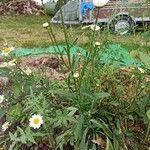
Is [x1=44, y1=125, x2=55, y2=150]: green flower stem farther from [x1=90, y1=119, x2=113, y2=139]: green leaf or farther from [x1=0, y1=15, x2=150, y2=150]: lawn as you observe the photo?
[x1=90, y1=119, x2=113, y2=139]: green leaf

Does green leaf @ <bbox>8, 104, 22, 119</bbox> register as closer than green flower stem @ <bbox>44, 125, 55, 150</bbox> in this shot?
No

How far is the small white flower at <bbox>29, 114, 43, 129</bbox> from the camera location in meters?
3.02

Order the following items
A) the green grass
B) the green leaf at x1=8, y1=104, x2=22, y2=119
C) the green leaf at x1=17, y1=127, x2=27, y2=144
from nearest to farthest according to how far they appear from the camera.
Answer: the green leaf at x1=17, y1=127, x2=27, y2=144 → the green leaf at x1=8, y1=104, x2=22, y2=119 → the green grass

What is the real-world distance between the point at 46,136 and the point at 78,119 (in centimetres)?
28

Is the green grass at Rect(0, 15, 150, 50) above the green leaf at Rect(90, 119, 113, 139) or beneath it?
beneath

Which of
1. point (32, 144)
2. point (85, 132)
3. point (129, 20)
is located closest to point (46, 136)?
point (32, 144)

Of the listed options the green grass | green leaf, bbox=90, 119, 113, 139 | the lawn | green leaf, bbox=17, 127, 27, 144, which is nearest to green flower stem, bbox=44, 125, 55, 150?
the lawn

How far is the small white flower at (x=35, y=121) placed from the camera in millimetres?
3020

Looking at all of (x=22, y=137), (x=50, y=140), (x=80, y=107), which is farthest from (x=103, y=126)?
(x=22, y=137)

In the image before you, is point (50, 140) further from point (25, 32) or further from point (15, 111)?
point (25, 32)

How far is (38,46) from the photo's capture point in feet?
25.8

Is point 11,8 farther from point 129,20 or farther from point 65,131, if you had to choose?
point 65,131

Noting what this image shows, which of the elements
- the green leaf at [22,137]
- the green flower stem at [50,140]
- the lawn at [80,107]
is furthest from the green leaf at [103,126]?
the green leaf at [22,137]

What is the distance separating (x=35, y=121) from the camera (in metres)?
3.05
